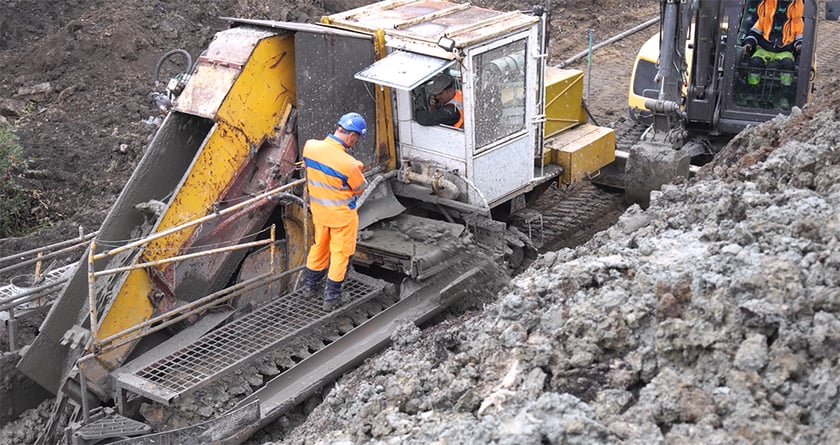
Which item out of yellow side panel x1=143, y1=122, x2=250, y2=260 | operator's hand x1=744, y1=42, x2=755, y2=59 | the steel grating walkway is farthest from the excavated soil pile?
operator's hand x1=744, y1=42, x2=755, y2=59

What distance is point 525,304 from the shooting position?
4961 millimetres

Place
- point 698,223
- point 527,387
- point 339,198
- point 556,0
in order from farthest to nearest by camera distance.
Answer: point 556,0
point 339,198
point 698,223
point 527,387

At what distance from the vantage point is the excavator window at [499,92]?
718 centimetres

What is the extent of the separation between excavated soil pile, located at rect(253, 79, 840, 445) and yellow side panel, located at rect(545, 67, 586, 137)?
2.88m

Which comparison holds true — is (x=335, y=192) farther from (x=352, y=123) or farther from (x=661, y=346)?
(x=661, y=346)

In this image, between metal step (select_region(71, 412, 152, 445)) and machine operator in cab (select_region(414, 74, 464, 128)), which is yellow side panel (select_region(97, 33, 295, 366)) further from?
machine operator in cab (select_region(414, 74, 464, 128))

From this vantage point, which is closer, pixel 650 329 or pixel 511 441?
pixel 511 441

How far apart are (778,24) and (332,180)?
16.4 ft

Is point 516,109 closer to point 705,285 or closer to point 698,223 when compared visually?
point 698,223

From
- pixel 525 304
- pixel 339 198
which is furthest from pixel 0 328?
pixel 525 304

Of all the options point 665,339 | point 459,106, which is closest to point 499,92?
point 459,106

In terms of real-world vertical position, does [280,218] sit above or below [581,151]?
above

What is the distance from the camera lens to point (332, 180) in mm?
6398

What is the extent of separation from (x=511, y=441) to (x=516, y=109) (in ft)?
13.8
